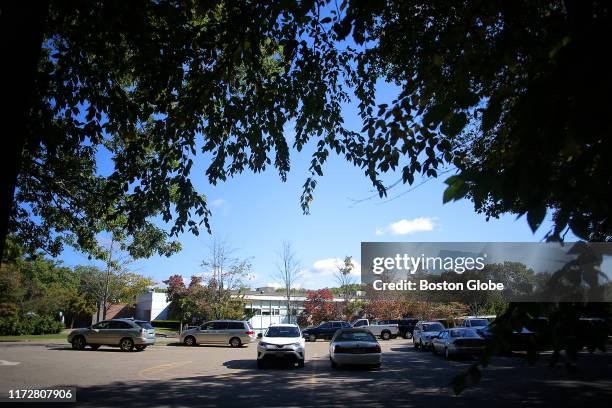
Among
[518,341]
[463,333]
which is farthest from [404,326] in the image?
[518,341]

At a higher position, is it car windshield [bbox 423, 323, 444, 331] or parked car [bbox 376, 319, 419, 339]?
car windshield [bbox 423, 323, 444, 331]

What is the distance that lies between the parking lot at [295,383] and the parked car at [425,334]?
7.08m

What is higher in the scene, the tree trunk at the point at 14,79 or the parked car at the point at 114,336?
the tree trunk at the point at 14,79

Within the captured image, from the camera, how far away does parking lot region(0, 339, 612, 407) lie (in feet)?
32.0

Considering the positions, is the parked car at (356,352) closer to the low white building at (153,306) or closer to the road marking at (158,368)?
the road marking at (158,368)

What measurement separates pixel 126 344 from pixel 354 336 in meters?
13.7

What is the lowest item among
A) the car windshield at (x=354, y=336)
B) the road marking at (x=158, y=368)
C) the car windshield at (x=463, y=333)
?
the road marking at (x=158, y=368)

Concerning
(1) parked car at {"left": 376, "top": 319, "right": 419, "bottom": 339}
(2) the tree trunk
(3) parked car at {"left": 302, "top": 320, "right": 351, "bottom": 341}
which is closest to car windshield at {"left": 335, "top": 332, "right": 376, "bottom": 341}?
(2) the tree trunk

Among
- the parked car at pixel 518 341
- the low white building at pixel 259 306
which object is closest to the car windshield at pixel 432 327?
the low white building at pixel 259 306

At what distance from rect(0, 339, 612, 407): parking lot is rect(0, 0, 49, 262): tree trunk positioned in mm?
7236

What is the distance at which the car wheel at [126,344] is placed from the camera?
2362 cm

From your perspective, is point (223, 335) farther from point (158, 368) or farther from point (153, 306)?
point (153, 306)

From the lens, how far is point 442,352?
21516 millimetres

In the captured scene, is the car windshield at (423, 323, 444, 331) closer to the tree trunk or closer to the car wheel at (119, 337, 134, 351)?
the car wheel at (119, 337, 134, 351)
